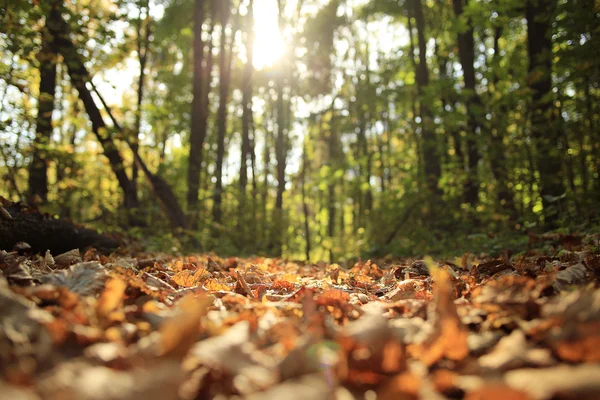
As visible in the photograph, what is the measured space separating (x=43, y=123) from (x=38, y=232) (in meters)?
2.32

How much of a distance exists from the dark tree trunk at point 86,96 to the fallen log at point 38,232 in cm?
253

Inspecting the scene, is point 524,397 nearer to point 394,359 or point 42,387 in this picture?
point 394,359

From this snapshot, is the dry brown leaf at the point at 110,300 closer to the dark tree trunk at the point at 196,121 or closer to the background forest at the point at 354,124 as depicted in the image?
the background forest at the point at 354,124

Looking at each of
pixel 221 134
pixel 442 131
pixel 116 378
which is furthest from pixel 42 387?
pixel 221 134

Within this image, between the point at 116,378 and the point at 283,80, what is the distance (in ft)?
46.6

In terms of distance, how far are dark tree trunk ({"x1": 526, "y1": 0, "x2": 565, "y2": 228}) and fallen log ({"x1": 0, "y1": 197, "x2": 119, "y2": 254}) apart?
211 inches

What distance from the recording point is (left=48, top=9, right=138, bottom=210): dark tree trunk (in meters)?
5.57

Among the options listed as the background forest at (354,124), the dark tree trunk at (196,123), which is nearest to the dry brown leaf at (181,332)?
the background forest at (354,124)

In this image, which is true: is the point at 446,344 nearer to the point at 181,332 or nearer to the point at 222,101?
the point at 181,332

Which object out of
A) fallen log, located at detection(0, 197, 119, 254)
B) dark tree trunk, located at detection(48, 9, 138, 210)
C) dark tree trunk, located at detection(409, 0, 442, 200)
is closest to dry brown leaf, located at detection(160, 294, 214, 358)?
fallen log, located at detection(0, 197, 119, 254)

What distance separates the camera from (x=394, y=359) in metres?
0.99

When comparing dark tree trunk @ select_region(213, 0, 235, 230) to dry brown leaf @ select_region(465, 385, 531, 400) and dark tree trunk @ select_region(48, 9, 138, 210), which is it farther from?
dry brown leaf @ select_region(465, 385, 531, 400)

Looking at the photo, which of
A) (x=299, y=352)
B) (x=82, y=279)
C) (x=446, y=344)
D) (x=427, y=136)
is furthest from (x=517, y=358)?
(x=427, y=136)

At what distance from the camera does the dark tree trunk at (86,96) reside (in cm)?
557
